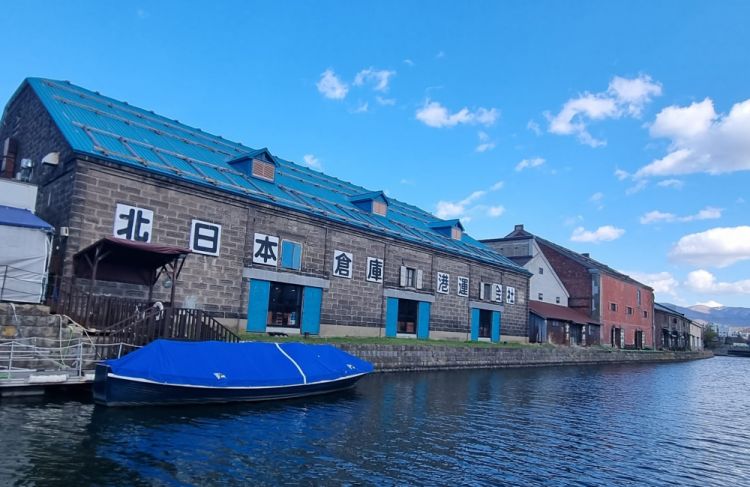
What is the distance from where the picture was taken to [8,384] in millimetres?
13844

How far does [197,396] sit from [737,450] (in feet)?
51.0

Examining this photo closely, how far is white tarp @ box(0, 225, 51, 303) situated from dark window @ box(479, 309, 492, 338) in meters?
32.8

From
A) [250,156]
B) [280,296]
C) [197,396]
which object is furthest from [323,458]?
[250,156]

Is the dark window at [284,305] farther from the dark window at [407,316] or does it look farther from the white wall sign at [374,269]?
the dark window at [407,316]

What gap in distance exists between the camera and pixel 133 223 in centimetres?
2219

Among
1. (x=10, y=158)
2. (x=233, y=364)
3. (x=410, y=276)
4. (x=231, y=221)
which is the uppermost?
(x=10, y=158)

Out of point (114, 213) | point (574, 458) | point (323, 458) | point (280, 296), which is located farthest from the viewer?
point (280, 296)

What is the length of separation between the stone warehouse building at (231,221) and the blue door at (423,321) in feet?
Result: 0.33

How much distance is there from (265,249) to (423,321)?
14610 mm

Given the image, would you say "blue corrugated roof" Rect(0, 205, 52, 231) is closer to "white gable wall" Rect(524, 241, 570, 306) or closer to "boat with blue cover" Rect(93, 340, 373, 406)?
"boat with blue cover" Rect(93, 340, 373, 406)

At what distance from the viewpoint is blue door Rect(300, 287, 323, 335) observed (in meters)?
29.0

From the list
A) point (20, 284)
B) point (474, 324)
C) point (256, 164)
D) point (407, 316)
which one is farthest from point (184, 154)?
point (474, 324)

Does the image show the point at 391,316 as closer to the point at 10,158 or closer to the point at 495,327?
the point at 495,327

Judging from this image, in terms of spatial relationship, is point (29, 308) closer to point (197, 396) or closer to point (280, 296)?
point (197, 396)
